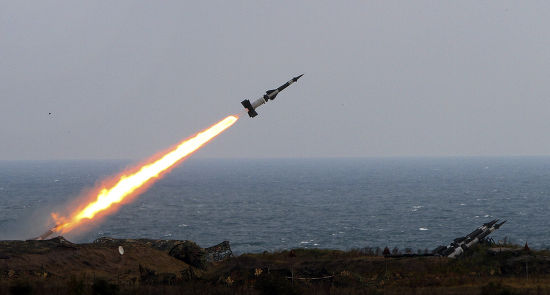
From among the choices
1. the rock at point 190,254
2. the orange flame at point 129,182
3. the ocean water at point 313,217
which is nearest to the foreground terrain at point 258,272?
the rock at point 190,254

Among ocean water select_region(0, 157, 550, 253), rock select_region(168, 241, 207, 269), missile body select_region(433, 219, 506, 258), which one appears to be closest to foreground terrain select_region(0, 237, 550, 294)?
rock select_region(168, 241, 207, 269)

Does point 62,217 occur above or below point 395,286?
above

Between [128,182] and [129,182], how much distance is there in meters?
0.09

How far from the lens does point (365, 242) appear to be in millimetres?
84250

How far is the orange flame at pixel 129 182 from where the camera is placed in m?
47.5

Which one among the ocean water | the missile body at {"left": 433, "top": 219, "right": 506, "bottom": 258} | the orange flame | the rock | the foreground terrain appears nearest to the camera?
the foreground terrain

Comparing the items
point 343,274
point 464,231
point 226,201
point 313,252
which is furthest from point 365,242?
point 226,201

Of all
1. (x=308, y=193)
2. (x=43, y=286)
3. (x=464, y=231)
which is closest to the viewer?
(x=43, y=286)

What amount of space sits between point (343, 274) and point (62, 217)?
24.2m

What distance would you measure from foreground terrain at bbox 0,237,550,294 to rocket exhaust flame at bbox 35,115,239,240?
7.47 metres

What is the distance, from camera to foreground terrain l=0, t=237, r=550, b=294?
1106 inches

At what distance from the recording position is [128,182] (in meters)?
49.0

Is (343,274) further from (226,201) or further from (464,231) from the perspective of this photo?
(226,201)

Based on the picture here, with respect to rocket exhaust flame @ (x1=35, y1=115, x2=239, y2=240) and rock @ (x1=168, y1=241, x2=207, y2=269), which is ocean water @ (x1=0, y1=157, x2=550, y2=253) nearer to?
rocket exhaust flame @ (x1=35, y1=115, x2=239, y2=240)
